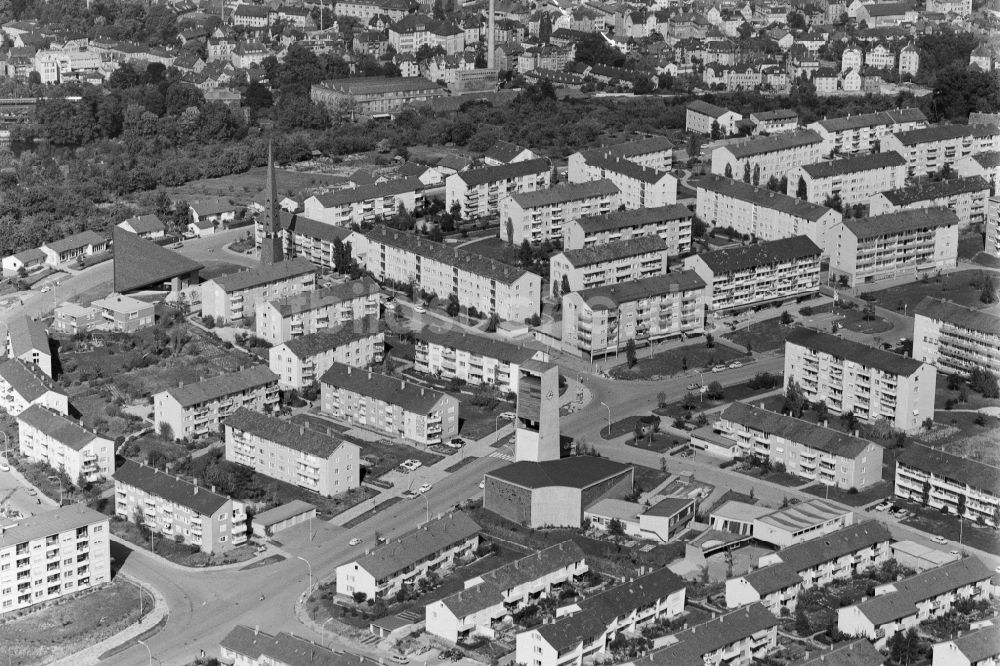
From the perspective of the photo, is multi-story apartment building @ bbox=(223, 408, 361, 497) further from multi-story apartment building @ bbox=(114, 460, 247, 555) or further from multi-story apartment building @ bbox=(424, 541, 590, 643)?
multi-story apartment building @ bbox=(424, 541, 590, 643)

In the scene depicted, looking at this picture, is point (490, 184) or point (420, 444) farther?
point (490, 184)

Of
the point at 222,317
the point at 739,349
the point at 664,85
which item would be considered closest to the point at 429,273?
the point at 222,317

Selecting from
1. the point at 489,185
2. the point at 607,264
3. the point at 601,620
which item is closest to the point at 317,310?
the point at 607,264

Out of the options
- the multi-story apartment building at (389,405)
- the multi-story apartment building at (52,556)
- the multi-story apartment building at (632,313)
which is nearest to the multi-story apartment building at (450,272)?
the multi-story apartment building at (632,313)

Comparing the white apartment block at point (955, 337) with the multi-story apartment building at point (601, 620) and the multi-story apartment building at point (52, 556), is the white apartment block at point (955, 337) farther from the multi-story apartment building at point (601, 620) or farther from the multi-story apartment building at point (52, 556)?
the multi-story apartment building at point (52, 556)

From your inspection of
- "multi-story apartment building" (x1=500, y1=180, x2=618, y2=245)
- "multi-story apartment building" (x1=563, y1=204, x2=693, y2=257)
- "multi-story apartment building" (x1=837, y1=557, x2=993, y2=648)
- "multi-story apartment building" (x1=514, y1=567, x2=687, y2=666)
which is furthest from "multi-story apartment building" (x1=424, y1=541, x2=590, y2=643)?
"multi-story apartment building" (x1=500, y1=180, x2=618, y2=245)

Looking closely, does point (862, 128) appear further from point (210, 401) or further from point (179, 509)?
point (179, 509)

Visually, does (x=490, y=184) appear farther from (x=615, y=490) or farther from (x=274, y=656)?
(x=274, y=656)
